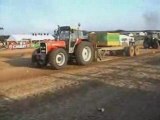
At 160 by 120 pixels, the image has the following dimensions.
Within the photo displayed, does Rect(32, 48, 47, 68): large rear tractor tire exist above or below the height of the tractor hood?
below

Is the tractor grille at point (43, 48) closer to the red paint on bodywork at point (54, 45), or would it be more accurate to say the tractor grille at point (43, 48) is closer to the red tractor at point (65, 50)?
the red tractor at point (65, 50)

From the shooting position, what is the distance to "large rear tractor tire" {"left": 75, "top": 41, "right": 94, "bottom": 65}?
65.1 ft

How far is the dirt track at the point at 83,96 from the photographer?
8.90m

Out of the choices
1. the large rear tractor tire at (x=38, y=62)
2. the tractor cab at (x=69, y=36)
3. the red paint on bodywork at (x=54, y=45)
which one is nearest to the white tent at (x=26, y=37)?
the large rear tractor tire at (x=38, y=62)

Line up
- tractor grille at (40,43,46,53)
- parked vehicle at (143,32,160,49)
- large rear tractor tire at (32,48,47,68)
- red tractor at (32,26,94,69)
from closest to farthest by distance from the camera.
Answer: red tractor at (32,26,94,69) < tractor grille at (40,43,46,53) < large rear tractor tire at (32,48,47,68) < parked vehicle at (143,32,160,49)

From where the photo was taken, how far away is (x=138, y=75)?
49.0 feet

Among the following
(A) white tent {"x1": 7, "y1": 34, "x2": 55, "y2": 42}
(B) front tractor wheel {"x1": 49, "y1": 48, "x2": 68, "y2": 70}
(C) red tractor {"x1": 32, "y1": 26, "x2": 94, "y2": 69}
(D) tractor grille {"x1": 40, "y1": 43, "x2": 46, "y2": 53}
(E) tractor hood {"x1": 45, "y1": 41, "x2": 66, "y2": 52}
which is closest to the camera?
(B) front tractor wheel {"x1": 49, "y1": 48, "x2": 68, "y2": 70}

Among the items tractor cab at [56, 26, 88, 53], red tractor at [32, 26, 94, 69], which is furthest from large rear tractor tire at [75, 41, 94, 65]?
tractor cab at [56, 26, 88, 53]

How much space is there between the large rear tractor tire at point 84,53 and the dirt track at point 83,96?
13.5ft

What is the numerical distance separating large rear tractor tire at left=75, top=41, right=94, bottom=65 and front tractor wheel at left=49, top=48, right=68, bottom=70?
866 mm

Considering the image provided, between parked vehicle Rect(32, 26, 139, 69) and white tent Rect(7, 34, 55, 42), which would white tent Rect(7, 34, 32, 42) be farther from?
parked vehicle Rect(32, 26, 139, 69)

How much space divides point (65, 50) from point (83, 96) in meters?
8.75

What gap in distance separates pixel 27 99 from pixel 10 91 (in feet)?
5.19

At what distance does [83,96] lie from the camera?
1094 cm
